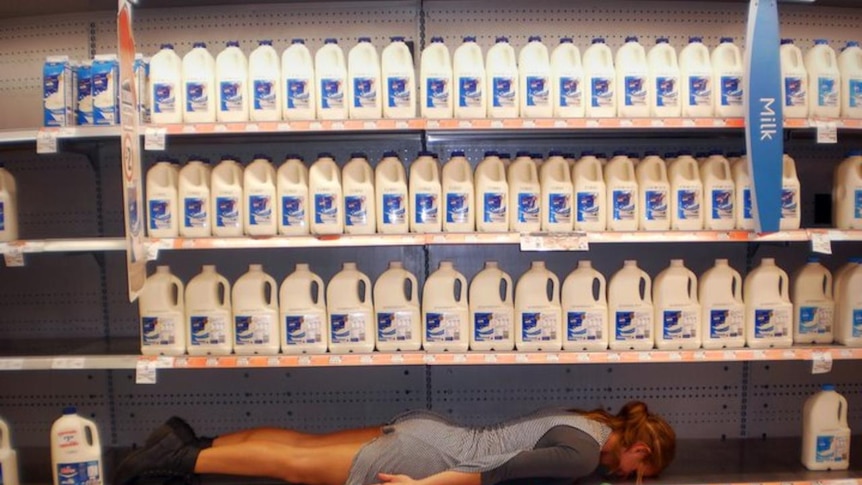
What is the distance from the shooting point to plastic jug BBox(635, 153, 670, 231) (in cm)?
274

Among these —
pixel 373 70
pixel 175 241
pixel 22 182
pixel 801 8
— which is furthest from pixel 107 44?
pixel 801 8

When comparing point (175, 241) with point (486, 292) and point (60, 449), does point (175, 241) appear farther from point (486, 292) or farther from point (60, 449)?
point (486, 292)

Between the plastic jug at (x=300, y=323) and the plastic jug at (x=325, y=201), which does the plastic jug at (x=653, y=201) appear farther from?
the plastic jug at (x=300, y=323)

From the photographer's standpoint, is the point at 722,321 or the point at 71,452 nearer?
the point at 71,452

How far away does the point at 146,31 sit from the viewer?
10.6 ft

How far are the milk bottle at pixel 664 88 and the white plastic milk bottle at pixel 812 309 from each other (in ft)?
2.95

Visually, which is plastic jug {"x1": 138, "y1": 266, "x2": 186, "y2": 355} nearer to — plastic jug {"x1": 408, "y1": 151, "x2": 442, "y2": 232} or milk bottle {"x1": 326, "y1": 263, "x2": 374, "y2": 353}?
milk bottle {"x1": 326, "y1": 263, "x2": 374, "y2": 353}

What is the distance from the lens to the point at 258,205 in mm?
2699

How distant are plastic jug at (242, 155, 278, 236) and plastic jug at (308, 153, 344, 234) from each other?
0.16 metres

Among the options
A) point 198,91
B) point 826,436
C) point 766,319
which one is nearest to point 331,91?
point 198,91

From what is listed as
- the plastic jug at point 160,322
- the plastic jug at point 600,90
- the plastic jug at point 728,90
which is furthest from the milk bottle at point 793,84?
the plastic jug at point 160,322

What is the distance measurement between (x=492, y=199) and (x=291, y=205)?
803 mm

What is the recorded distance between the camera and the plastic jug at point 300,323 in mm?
2742

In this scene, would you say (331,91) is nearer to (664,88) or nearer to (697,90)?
(664,88)
